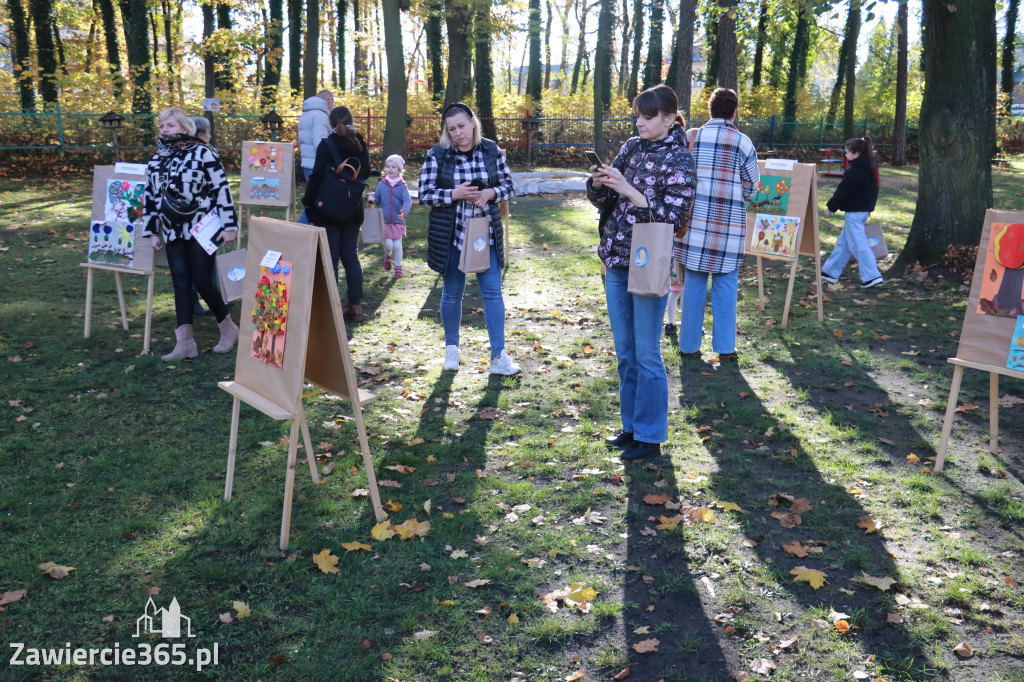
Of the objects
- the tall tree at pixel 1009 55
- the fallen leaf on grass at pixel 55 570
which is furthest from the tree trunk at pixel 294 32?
the fallen leaf on grass at pixel 55 570

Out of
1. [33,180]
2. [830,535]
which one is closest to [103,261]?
[830,535]

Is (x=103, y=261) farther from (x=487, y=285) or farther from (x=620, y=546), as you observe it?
(x=620, y=546)

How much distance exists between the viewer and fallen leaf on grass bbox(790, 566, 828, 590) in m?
3.73

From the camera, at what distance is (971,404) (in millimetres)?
5953

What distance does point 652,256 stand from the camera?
14.4 ft

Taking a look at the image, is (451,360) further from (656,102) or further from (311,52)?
(311,52)

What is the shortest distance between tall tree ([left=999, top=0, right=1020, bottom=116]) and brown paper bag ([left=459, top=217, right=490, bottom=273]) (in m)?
31.4

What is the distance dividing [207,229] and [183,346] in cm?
109

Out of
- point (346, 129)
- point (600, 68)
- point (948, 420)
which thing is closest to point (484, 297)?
point (346, 129)

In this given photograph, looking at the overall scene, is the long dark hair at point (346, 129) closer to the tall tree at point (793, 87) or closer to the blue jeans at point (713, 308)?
the blue jeans at point (713, 308)

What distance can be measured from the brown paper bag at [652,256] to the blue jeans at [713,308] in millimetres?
2142

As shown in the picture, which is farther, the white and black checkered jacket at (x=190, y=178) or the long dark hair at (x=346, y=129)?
the long dark hair at (x=346, y=129)

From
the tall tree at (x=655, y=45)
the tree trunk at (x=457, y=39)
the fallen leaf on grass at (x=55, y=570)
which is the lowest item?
the fallen leaf on grass at (x=55, y=570)

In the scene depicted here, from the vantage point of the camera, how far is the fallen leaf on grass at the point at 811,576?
3.73 meters
